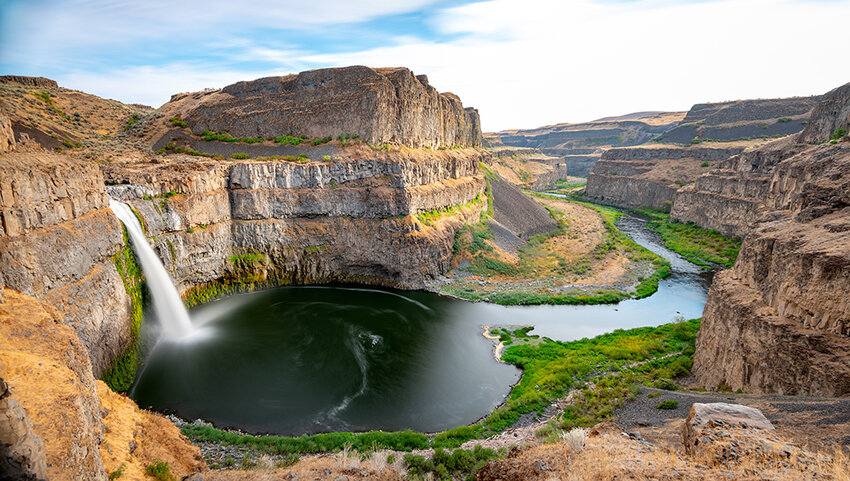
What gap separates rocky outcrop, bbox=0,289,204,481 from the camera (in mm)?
7980

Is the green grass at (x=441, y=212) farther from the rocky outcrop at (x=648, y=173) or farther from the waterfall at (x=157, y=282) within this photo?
the rocky outcrop at (x=648, y=173)

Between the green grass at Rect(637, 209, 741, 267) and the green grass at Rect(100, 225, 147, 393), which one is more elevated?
the green grass at Rect(100, 225, 147, 393)

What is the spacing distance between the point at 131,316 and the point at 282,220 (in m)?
16.5

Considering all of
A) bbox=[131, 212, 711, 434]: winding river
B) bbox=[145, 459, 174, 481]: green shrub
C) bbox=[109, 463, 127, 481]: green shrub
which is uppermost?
bbox=[109, 463, 127, 481]: green shrub

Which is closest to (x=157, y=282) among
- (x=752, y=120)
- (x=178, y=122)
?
(x=178, y=122)

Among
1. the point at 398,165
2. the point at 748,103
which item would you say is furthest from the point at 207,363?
the point at 748,103

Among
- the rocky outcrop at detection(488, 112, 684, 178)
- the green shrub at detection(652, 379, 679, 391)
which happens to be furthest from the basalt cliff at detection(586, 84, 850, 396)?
the rocky outcrop at detection(488, 112, 684, 178)

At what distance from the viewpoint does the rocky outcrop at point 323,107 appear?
1650 inches

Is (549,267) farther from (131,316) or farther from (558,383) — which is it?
(131,316)

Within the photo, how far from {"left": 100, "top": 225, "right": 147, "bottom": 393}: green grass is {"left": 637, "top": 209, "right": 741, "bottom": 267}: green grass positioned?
51.5 metres

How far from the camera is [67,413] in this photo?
342 inches

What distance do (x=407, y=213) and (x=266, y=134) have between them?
64.4 ft

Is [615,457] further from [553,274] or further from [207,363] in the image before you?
[553,274]

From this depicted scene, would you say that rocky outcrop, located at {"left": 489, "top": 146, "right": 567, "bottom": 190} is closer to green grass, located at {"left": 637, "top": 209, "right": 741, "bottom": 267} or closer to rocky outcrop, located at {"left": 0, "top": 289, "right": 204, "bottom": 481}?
green grass, located at {"left": 637, "top": 209, "right": 741, "bottom": 267}
